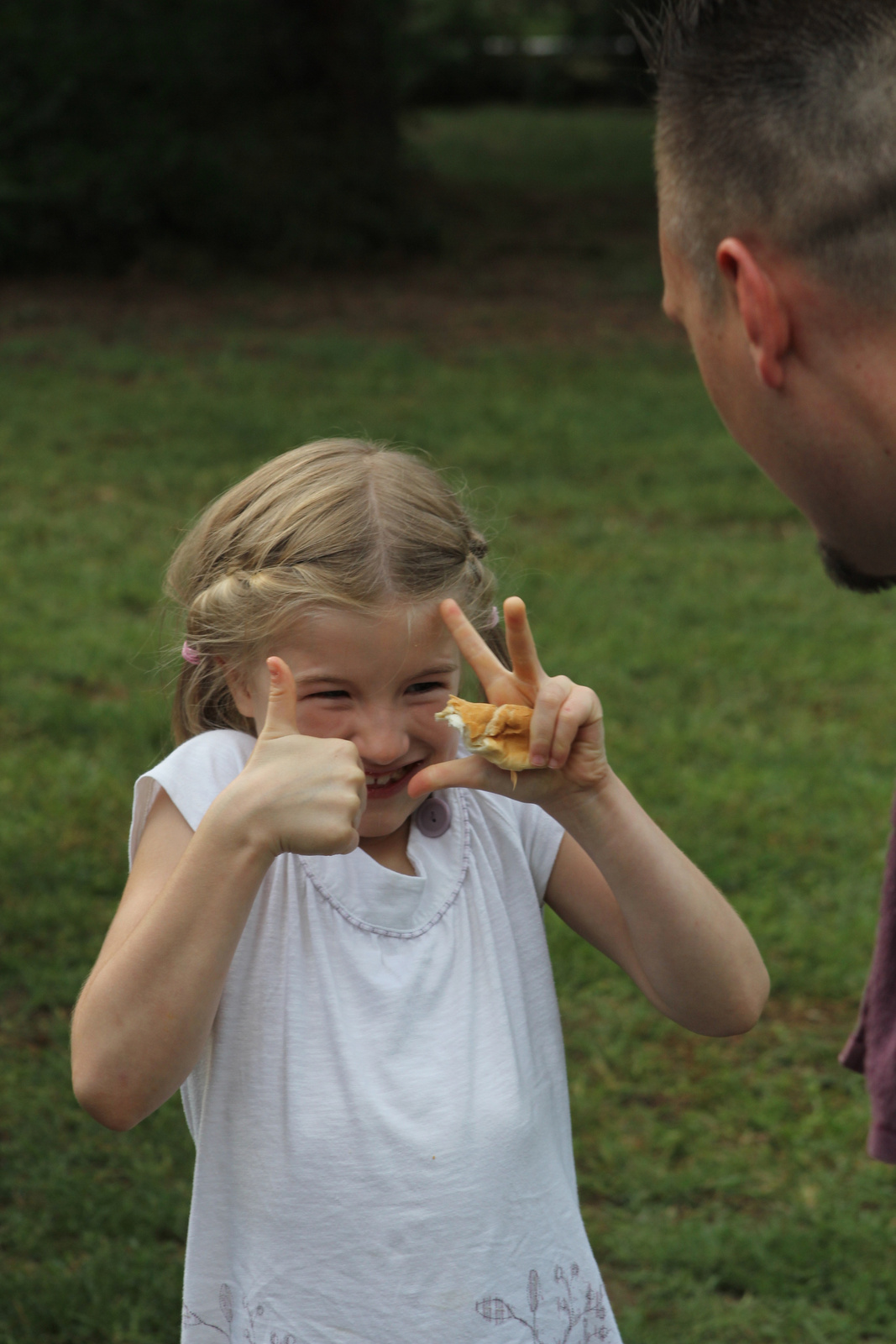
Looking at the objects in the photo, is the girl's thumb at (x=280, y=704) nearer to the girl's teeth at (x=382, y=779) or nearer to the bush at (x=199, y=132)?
the girl's teeth at (x=382, y=779)

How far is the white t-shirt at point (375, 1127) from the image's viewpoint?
5.42ft

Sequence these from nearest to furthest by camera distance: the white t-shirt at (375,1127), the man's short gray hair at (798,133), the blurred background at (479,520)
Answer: the man's short gray hair at (798,133) < the white t-shirt at (375,1127) < the blurred background at (479,520)

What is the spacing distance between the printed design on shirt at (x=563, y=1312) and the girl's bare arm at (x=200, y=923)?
0.46m

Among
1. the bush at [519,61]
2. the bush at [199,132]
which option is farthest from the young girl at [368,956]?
the bush at [519,61]

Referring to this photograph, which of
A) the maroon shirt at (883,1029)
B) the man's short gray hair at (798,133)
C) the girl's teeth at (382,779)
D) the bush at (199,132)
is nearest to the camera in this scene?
the man's short gray hair at (798,133)

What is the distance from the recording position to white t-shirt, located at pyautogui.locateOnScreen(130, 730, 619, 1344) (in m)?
1.65

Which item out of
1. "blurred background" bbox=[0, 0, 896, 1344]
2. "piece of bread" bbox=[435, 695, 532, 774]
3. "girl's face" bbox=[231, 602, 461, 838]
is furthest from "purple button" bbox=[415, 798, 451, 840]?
"blurred background" bbox=[0, 0, 896, 1344]

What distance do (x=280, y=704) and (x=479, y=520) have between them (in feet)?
3.41

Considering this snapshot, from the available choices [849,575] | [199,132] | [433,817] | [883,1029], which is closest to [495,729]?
[433,817]

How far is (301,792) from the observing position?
156 cm

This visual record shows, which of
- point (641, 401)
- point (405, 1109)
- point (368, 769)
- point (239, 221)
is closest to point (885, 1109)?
point (405, 1109)

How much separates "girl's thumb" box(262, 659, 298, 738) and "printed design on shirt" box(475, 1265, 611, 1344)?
687 millimetres

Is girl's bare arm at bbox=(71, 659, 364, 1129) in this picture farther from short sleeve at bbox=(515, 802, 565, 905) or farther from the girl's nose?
short sleeve at bbox=(515, 802, 565, 905)

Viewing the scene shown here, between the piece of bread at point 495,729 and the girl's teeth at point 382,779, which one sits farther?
the girl's teeth at point 382,779
